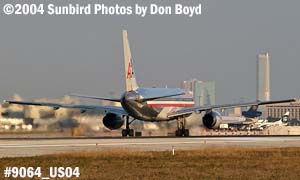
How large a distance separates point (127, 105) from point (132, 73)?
15.0ft

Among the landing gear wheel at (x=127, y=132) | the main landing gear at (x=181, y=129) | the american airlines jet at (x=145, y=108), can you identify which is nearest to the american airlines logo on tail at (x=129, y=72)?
the american airlines jet at (x=145, y=108)

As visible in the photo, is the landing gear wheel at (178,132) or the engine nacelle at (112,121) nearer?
the landing gear wheel at (178,132)

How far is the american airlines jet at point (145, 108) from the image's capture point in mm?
79000

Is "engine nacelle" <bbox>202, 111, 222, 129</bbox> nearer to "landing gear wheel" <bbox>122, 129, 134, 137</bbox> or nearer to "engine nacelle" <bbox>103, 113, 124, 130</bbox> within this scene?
"landing gear wheel" <bbox>122, 129, 134, 137</bbox>

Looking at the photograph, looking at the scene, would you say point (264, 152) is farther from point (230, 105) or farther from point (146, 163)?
point (230, 105)

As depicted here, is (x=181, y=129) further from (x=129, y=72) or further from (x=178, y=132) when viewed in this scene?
(x=129, y=72)

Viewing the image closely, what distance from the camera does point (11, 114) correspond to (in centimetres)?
7444

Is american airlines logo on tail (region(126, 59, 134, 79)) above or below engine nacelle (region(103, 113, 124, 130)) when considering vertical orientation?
above

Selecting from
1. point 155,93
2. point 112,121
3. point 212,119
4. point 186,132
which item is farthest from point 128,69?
point 212,119

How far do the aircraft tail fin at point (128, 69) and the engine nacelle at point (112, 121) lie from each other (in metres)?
3.76

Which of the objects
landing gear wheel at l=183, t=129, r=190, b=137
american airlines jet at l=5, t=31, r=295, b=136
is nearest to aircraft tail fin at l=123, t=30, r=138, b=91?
american airlines jet at l=5, t=31, r=295, b=136

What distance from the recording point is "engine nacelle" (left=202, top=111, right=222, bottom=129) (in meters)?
81.0

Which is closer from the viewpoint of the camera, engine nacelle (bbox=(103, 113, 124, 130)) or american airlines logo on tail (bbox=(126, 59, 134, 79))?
american airlines logo on tail (bbox=(126, 59, 134, 79))

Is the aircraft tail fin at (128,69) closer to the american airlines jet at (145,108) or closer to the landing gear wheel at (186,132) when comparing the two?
the american airlines jet at (145,108)
